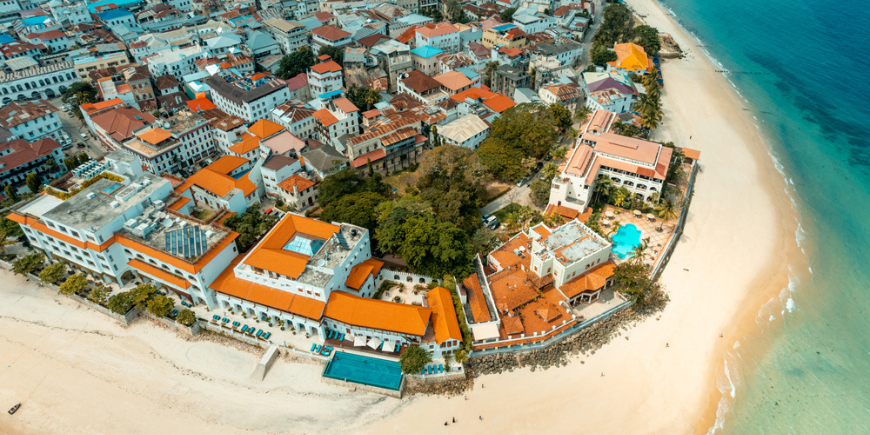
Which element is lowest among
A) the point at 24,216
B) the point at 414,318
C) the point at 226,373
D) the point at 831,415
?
the point at 831,415

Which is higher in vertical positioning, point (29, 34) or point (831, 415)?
point (29, 34)

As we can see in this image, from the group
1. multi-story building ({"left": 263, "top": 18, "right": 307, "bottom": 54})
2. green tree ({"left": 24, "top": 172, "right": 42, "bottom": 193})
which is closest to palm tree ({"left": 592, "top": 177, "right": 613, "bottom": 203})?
multi-story building ({"left": 263, "top": 18, "right": 307, "bottom": 54})

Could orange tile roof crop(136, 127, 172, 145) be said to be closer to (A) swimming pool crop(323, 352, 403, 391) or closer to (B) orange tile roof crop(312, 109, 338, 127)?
(B) orange tile roof crop(312, 109, 338, 127)

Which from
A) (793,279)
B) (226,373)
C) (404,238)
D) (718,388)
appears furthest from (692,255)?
(226,373)

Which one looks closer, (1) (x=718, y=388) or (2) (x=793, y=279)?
(1) (x=718, y=388)

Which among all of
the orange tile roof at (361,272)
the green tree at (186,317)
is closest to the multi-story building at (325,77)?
the orange tile roof at (361,272)

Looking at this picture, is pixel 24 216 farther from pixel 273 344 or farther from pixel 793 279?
pixel 793 279
